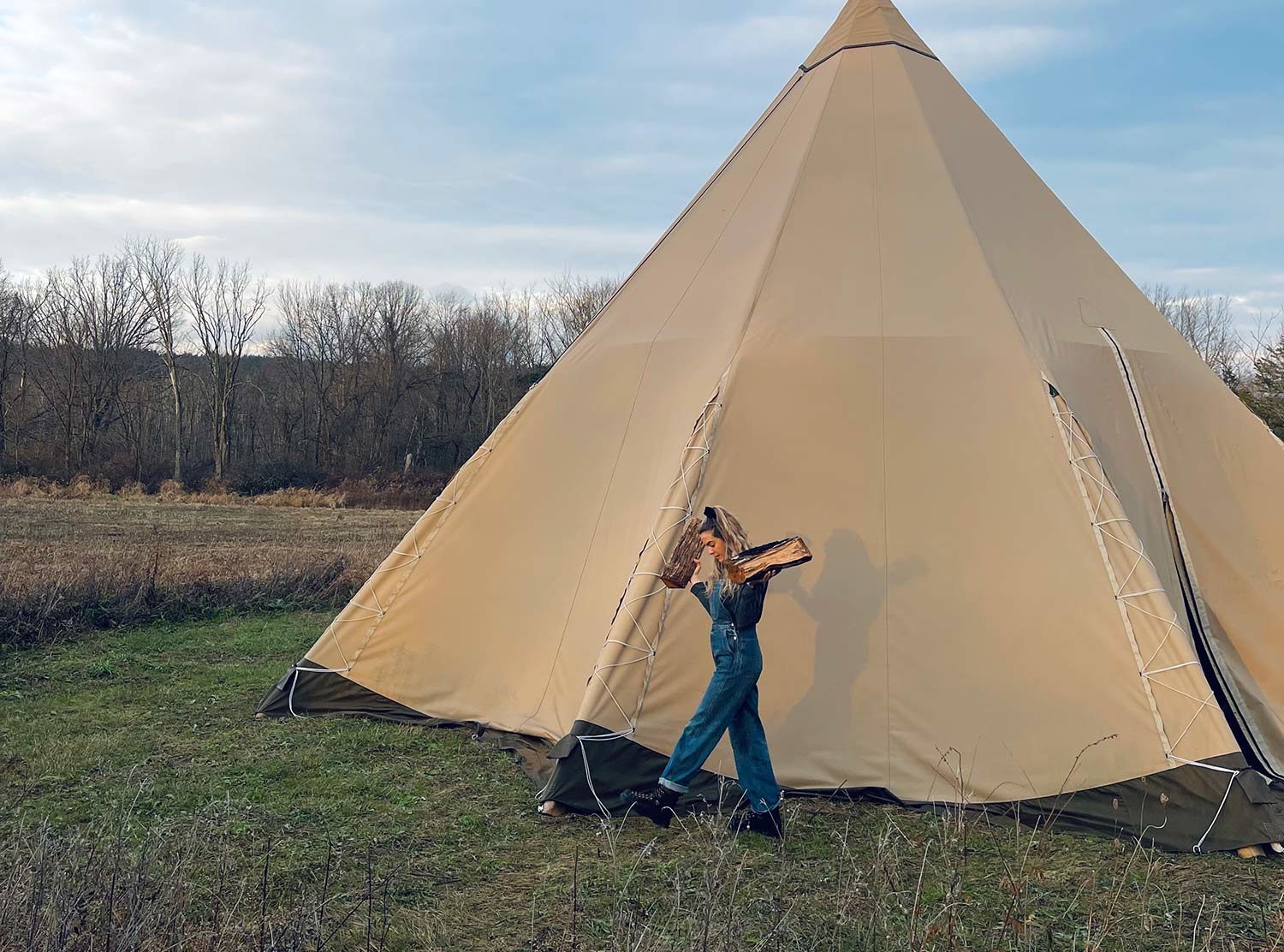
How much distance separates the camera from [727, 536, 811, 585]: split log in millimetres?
4699

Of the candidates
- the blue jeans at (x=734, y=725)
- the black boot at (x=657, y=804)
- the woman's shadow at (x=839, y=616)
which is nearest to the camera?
the blue jeans at (x=734, y=725)

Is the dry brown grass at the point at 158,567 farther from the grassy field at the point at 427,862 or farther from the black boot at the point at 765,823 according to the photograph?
the black boot at the point at 765,823

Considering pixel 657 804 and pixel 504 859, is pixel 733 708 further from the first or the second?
pixel 504 859

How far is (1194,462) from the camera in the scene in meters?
6.71

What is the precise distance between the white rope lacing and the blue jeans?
6.75 feet

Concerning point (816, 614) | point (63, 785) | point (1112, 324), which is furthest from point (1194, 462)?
point (63, 785)

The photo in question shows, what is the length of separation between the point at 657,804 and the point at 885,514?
2136mm

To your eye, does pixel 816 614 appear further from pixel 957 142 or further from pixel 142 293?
pixel 142 293

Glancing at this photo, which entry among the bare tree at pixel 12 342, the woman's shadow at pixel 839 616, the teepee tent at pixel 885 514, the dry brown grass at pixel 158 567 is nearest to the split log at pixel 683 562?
the teepee tent at pixel 885 514

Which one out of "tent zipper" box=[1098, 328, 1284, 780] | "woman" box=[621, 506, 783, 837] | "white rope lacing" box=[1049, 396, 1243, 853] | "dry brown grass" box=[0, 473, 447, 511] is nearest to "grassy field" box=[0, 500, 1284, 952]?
"woman" box=[621, 506, 783, 837]

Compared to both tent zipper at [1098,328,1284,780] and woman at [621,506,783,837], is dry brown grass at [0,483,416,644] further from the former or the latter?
tent zipper at [1098,328,1284,780]

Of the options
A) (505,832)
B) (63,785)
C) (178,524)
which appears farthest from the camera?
(178,524)

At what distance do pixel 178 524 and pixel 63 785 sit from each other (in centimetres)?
1626

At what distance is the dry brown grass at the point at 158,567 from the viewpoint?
9531 mm
